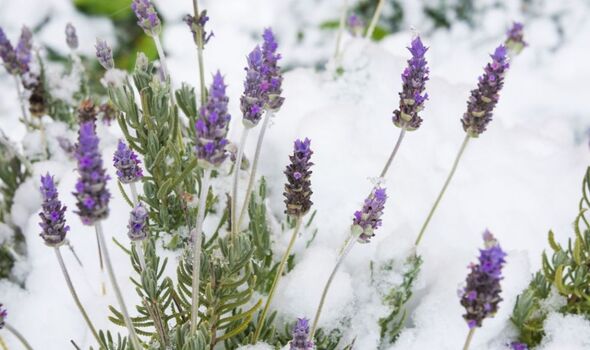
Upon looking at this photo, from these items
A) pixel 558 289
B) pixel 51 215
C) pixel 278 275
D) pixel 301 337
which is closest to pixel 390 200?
pixel 558 289

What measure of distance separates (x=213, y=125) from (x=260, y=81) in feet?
0.82

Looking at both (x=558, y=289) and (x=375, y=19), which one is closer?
(x=558, y=289)

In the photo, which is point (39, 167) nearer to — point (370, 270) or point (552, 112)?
point (370, 270)

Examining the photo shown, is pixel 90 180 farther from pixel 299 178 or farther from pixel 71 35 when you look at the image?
pixel 71 35

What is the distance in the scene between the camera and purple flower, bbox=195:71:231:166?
86 cm

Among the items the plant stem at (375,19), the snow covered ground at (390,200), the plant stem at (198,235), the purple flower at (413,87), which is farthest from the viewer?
the plant stem at (375,19)

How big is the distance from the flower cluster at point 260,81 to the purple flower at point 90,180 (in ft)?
1.06

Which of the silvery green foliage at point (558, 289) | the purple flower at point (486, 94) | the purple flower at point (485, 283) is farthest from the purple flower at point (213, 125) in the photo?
the silvery green foliage at point (558, 289)

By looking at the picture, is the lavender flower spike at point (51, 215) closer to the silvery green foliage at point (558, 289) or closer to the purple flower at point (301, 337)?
the purple flower at point (301, 337)

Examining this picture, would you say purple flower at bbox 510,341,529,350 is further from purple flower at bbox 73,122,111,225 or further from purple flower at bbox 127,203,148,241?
purple flower at bbox 73,122,111,225

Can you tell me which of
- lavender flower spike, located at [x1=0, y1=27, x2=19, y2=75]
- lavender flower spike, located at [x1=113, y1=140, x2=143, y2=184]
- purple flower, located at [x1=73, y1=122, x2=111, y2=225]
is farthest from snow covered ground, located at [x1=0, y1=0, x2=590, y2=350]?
purple flower, located at [x1=73, y1=122, x2=111, y2=225]

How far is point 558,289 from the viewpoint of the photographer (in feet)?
4.58

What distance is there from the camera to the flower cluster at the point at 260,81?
108 cm

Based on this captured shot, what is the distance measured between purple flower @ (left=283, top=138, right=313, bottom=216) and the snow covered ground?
365 mm
